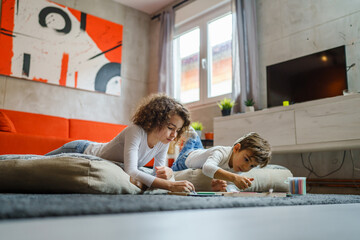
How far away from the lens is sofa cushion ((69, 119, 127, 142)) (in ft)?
12.8

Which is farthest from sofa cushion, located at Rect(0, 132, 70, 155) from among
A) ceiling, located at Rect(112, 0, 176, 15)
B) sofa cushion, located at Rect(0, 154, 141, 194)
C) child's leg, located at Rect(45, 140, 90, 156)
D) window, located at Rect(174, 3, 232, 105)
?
ceiling, located at Rect(112, 0, 176, 15)

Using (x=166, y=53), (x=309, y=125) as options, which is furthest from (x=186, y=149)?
(x=166, y=53)

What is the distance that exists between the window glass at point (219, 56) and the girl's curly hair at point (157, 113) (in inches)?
97.2

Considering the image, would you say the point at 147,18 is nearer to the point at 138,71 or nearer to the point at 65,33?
the point at 138,71

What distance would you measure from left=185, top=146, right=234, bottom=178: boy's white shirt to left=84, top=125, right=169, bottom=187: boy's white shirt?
0.24 metres

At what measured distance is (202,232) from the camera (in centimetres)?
49

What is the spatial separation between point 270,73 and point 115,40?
2506mm

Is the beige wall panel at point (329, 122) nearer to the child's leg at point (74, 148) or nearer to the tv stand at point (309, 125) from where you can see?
the tv stand at point (309, 125)

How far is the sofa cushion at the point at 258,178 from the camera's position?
1.81 metres

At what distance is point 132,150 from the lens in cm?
149

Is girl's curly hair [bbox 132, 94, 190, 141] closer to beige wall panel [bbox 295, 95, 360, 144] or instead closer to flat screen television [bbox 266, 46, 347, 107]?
beige wall panel [bbox 295, 95, 360, 144]

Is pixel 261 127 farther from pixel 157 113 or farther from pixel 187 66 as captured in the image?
pixel 187 66

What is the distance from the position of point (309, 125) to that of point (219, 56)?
1.92 m

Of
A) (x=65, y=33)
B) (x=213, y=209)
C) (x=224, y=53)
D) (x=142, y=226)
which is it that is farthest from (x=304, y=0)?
(x=142, y=226)
